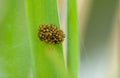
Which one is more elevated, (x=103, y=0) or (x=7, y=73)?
(x=103, y=0)

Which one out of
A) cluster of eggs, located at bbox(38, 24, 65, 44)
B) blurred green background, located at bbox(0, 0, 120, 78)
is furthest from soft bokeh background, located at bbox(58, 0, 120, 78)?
cluster of eggs, located at bbox(38, 24, 65, 44)

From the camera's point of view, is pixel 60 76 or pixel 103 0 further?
pixel 103 0

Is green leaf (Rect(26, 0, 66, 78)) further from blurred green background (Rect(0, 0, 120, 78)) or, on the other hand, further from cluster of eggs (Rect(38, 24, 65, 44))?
blurred green background (Rect(0, 0, 120, 78))

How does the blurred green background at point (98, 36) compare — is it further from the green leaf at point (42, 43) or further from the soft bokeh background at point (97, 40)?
the green leaf at point (42, 43)

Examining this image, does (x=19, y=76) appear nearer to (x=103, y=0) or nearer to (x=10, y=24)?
(x=10, y=24)

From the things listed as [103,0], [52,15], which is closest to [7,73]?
[52,15]

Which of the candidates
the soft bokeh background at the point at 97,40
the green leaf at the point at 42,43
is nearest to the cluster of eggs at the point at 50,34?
the green leaf at the point at 42,43

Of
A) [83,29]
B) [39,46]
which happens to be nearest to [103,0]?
[83,29]

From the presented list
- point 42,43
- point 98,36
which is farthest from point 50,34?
point 98,36
